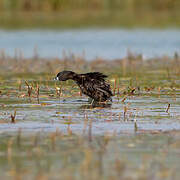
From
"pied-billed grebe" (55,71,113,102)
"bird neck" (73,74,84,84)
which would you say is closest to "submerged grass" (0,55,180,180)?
"pied-billed grebe" (55,71,113,102)

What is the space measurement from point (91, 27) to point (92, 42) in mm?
6957

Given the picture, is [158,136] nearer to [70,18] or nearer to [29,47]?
[29,47]

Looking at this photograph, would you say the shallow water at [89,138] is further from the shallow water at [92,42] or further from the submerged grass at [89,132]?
the shallow water at [92,42]

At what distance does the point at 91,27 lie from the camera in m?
34.0

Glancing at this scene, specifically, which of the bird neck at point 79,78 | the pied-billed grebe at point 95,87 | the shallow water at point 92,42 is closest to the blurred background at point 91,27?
the shallow water at point 92,42

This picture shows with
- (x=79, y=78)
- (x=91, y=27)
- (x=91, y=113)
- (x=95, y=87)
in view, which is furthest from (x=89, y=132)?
(x=91, y=27)

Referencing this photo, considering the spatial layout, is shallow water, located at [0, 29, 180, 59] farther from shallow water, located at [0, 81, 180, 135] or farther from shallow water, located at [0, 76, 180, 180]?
shallow water, located at [0, 76, 180, 180]

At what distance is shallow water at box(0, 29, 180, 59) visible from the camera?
75.8ft

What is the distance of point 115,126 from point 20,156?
2182 millimetres

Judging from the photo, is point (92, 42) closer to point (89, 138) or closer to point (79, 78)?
point (79, 78)

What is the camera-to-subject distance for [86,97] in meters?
12.7

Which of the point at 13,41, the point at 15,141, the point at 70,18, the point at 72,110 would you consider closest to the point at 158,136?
the point at 15,141

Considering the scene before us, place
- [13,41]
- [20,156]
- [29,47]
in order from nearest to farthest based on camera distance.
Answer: [20,156], [29,47], [13,41]

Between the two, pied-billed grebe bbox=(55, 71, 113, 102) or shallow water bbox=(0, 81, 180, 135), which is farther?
pied-billed grebe bbox=(55, 71, 113, 102)
